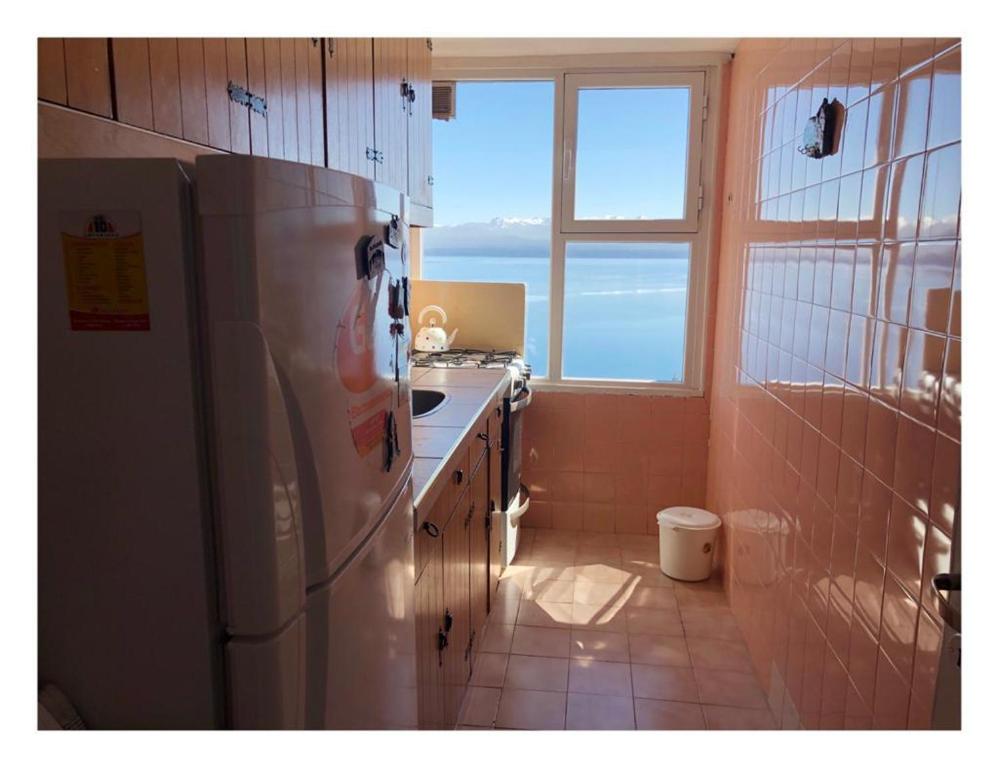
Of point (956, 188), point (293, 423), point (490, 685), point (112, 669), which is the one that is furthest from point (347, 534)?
point (490, 685)

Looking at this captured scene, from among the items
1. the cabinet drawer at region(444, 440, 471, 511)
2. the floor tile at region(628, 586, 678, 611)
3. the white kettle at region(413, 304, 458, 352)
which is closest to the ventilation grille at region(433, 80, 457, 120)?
the white kettle at region(413, 304, 458, 352)

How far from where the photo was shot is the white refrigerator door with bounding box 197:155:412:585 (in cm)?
80

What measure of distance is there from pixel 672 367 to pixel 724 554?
98 cm

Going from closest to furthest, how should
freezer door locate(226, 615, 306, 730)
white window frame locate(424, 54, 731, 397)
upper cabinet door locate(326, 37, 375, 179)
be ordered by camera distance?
freezer door locate(226, 615, 306, 730) → upper cabinet door locate(326, 37, 375, 179) → white window frame locate(424, 54, 731, 397)

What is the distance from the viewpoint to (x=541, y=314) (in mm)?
3613

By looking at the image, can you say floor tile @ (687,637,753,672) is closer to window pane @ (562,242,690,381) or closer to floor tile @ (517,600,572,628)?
floor tile @ (517,600,572,628)

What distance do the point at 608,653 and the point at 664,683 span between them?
0.25m

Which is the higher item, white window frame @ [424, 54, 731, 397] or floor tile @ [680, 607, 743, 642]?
white window frame @ [424, 54, 731, 397]

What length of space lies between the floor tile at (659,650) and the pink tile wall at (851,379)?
0.25 metres

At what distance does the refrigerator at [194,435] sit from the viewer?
2.60ft

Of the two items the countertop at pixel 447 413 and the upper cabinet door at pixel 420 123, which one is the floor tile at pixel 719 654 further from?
the upper cabinet door at pixel 420 123

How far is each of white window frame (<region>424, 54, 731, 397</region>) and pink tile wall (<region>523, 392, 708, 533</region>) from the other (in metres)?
0.08

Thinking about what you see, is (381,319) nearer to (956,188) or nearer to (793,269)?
(956,188)

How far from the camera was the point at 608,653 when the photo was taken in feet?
8.41
